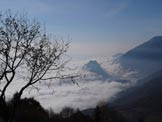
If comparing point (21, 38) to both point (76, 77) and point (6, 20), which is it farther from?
point (76, 77)

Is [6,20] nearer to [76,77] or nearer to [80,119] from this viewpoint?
[76,77]

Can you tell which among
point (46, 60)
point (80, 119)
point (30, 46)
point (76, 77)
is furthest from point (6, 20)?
point (80, 119)

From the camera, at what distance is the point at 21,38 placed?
78.2ft

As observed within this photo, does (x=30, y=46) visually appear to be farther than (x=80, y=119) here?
No

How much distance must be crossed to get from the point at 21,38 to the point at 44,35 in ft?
5.24

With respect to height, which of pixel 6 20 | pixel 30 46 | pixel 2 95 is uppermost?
pixel 6 20

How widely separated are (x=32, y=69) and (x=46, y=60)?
3.85ft

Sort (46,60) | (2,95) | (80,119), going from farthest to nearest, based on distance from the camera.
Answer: (80,119)
(46,60)
(2,95)

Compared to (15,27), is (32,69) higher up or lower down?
lower down

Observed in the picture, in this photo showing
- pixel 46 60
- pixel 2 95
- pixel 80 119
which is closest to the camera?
pixel 2 95

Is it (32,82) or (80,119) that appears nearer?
(32,82)

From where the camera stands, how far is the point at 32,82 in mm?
24266

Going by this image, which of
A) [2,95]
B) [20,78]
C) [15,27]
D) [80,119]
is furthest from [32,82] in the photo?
[80,119]

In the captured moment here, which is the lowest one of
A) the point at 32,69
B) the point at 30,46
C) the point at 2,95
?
the point at 2,95
